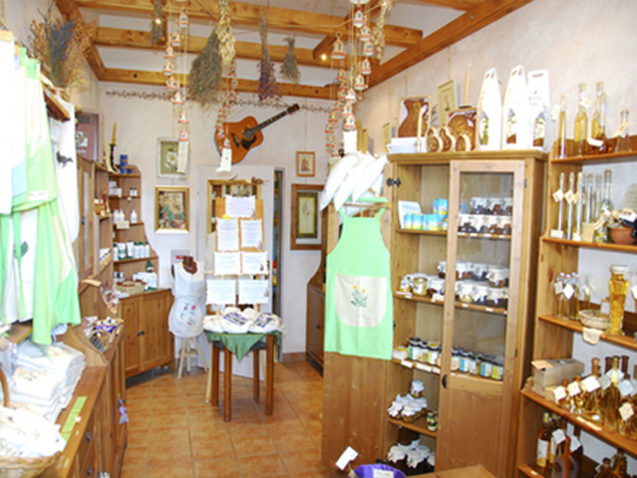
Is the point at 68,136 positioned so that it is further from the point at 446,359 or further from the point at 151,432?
the point at 151,432

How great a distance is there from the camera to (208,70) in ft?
12.5

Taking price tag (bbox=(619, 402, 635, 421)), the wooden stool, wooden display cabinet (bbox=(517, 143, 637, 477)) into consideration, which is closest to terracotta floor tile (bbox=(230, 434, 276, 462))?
the wooden stool

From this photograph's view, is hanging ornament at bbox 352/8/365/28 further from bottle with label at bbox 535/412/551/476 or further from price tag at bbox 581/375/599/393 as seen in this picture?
bottle with label at bbox 535/412/551/476

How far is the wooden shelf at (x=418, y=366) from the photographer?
320cm

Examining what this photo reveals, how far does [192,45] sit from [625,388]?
186 inches

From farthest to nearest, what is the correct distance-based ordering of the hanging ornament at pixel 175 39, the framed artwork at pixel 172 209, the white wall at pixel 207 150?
the framed artwork at pixel 172 209 < the white wall at pixel 207 150 < the hanging ornament at pixel 175 39

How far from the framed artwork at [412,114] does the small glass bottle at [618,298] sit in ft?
5.36

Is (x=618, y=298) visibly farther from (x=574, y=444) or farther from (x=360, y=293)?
(x=360, y=293)

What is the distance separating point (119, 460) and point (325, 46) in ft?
13.5

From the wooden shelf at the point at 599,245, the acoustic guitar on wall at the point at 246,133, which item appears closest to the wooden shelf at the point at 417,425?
the wooden shelf at the point at 599,245

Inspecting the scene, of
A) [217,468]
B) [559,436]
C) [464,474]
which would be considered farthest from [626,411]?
[217,468]

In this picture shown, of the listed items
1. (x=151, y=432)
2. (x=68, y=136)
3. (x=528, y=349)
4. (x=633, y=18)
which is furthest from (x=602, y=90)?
(x=151, y=432)

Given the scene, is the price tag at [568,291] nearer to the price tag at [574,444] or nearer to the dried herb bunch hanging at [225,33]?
the price tag at [574,444]

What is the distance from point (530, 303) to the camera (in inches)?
115
